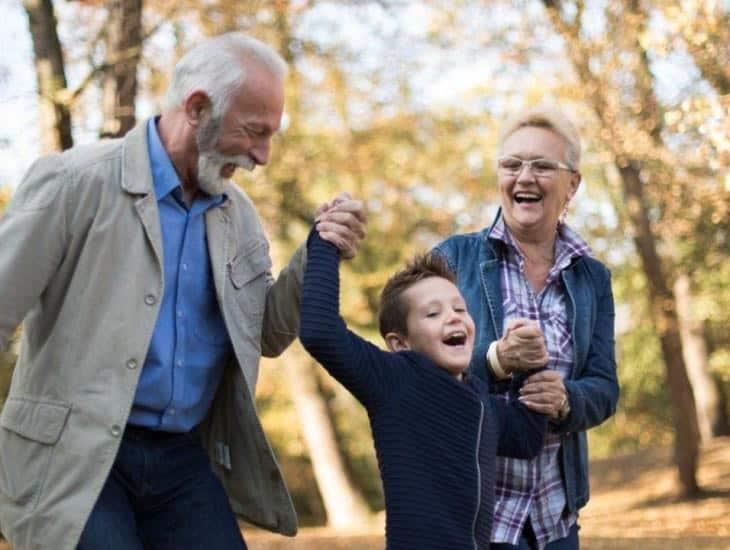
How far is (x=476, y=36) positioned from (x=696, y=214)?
3882 mm

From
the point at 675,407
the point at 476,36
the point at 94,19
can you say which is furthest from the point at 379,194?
the point at 94,19

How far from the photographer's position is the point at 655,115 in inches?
530

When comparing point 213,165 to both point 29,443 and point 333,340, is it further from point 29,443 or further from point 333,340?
point 29,443

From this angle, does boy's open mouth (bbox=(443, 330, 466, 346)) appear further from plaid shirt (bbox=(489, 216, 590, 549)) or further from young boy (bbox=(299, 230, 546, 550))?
plaid shirt (bbox=(489, 216, 590, 549))

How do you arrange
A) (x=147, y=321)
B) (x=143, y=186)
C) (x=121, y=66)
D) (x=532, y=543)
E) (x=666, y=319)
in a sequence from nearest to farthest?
1. (x=147, y=321)
2. (x=143, y=186)
3. (x=532, y=543)
4. (x=121, y=66)
5. (x=666, y=319)

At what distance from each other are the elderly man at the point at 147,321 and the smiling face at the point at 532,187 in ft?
2.48

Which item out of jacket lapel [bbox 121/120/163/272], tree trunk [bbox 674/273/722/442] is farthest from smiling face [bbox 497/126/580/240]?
tree trunk [bbox 674/273/722/442]

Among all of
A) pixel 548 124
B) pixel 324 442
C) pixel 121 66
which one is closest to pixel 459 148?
pixel 324 442

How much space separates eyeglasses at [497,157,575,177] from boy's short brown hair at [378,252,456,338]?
1.58ft

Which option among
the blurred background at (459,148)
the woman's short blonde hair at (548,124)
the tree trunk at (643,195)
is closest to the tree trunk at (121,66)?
the blurred background at (459,148)

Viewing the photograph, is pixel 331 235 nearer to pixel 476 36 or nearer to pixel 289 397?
pixel 476 36

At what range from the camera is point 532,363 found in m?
3.63

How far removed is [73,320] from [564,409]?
4.60 feet

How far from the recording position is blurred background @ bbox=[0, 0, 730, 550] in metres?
10.2
